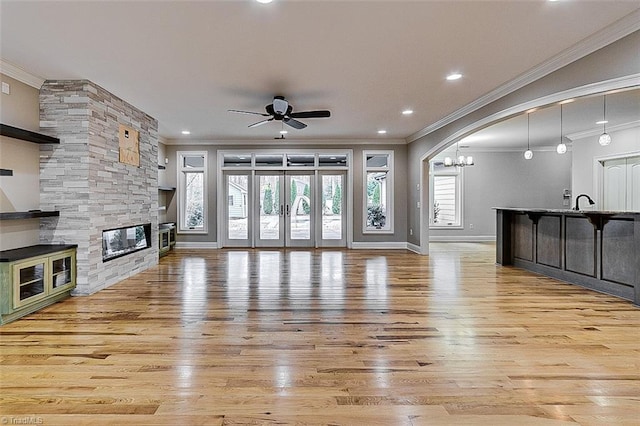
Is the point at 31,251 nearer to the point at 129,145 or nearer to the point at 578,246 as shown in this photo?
the point at 129,145

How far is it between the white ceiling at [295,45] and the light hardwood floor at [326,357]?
2.83 m

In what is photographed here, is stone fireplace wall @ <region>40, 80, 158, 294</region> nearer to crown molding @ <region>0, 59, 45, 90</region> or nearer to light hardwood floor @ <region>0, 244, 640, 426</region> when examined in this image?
crown molding @ <region>0, 59, 45, 90</region>

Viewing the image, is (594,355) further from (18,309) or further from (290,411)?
(18,309)

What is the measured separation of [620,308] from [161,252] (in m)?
8.13

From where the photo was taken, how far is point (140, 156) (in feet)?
20.6

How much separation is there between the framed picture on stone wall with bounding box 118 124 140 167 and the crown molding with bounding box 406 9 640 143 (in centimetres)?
563

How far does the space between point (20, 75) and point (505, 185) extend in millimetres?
11576

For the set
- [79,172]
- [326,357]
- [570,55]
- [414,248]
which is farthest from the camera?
[414,248]

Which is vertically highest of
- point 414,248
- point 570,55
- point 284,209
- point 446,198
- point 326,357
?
point 570,55

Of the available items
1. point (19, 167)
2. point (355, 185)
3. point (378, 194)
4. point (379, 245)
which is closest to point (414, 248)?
point (379, 245)

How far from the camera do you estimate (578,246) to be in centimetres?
520

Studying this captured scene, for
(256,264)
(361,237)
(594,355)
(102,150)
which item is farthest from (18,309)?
(361,237)

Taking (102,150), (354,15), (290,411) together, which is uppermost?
(354,15)

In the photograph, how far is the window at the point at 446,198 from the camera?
36.9 feet
